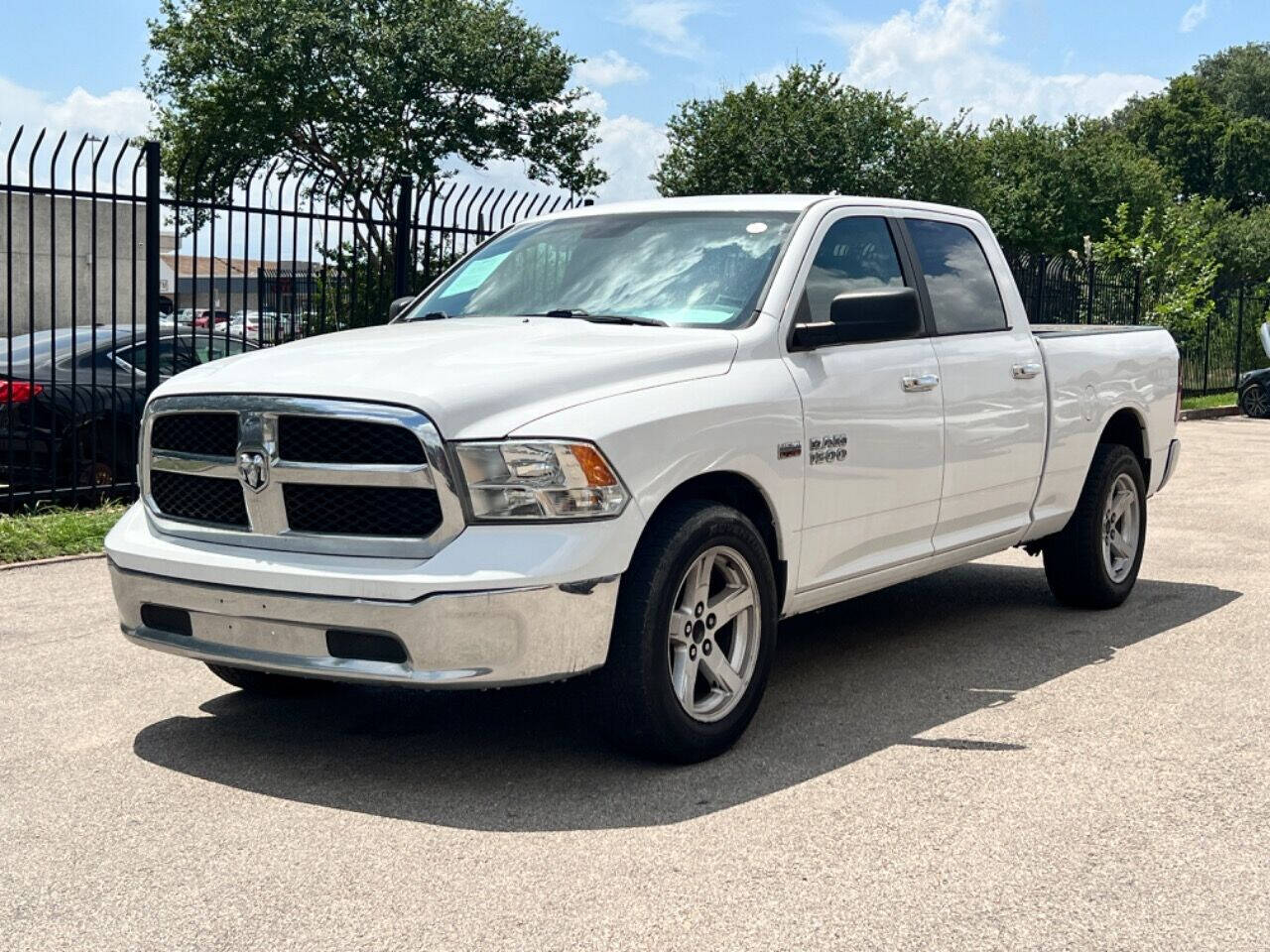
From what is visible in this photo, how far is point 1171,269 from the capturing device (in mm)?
27688

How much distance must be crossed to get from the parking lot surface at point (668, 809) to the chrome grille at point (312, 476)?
0.81 meters

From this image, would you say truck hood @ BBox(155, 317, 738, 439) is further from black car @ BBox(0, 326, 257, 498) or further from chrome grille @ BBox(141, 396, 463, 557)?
black car @ BBox(0, 326, 257, 498)

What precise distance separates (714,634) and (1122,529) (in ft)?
12.0

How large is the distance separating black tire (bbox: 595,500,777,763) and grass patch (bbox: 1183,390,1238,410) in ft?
Result: 71.9

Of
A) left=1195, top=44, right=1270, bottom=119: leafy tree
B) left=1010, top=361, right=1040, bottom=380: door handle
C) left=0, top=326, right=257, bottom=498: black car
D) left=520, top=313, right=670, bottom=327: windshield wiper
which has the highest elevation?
left=1195, top=44, right=1270, bottom=119: leafy tree

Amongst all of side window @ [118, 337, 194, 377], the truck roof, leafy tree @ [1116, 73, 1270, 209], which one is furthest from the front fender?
leafy tree @ [1116, 73, 1270, 209]

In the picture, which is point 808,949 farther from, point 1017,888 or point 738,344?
point 738,344

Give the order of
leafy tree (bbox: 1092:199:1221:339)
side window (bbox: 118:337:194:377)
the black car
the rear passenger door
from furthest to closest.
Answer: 1. leafy tree (bbox: 1092:199:1221:339)
2. side window (bbox: 118:337:194:377)
3. the black car
4. the rear passenger door

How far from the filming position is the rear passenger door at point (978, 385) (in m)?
6.46

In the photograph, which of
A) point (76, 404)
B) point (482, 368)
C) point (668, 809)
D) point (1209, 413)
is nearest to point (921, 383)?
Answer: point (482, 368)

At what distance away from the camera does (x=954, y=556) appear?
6.61 metres

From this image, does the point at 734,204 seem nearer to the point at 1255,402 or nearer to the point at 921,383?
the point at 921,383

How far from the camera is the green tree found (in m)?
36.4

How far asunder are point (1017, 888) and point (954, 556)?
2.72m
